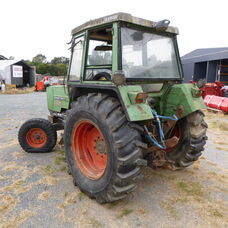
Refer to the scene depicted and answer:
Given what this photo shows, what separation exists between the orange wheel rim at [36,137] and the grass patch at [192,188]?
2.55 metres

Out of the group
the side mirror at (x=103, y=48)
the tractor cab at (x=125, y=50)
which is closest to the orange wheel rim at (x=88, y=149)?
the tractor cab at (x=125, y=50)

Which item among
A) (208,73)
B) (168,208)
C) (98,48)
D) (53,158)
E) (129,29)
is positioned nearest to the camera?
(168,208)

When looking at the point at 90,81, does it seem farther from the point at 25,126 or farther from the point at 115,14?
the point at 25,126

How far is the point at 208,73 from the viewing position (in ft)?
55.3

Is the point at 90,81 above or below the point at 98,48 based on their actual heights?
below

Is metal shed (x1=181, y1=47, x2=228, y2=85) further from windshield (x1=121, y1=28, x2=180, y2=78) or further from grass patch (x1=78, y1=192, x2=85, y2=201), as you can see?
grass patch (x1=78, y1=192, x2=85, y2=201)

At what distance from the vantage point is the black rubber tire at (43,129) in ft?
13.1

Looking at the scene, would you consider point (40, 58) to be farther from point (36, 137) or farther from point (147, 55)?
point (147, 55)

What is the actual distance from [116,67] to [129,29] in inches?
21.1

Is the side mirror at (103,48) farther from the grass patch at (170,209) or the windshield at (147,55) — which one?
the grass patch at (170,209)

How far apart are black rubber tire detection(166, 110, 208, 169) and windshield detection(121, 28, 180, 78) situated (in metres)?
0.69

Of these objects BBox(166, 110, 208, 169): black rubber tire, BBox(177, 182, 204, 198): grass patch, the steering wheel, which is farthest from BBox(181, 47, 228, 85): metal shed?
the steering wheel

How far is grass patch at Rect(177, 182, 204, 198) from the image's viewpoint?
109 inches

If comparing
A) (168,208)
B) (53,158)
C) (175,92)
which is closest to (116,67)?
(175,92)
